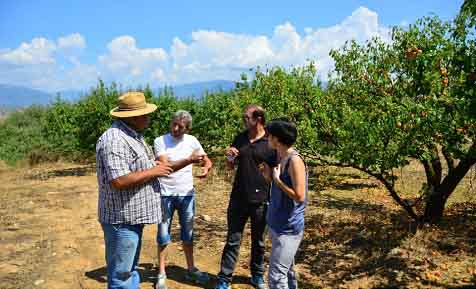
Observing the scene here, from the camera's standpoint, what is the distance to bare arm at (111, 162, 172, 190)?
298 cm

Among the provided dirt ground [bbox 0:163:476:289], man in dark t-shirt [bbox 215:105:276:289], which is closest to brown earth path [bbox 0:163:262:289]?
dirt ground [bbox 0:163:476:289]

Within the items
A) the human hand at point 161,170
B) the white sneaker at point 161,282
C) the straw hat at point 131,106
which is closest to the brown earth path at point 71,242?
the white sneaker at point 161,282

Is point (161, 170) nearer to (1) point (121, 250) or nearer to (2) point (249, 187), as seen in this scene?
(1) point (121, 250)

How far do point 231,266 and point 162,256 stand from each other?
31.5 inches

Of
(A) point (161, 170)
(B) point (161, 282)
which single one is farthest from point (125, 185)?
(B) point (161, 282)

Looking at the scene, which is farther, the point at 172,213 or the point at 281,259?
the point at 172,213

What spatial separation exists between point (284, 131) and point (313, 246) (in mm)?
3144

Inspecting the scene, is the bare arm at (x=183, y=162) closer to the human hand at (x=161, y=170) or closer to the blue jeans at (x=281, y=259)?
the human hand at (x=161, y=170)

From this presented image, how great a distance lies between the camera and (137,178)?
118 inches

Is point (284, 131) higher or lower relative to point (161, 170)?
higher

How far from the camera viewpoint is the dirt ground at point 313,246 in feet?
15.6

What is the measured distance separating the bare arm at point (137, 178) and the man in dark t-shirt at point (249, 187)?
3.90 feet

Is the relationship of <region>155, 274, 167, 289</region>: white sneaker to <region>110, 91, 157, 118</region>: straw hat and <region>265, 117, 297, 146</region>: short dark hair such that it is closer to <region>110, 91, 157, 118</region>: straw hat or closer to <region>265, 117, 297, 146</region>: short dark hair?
<region>110, 91, 157, 118</region>: straw hat

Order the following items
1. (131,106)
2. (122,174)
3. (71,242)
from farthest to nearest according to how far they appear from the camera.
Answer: (71,242) → (131,106) → (122,174)
